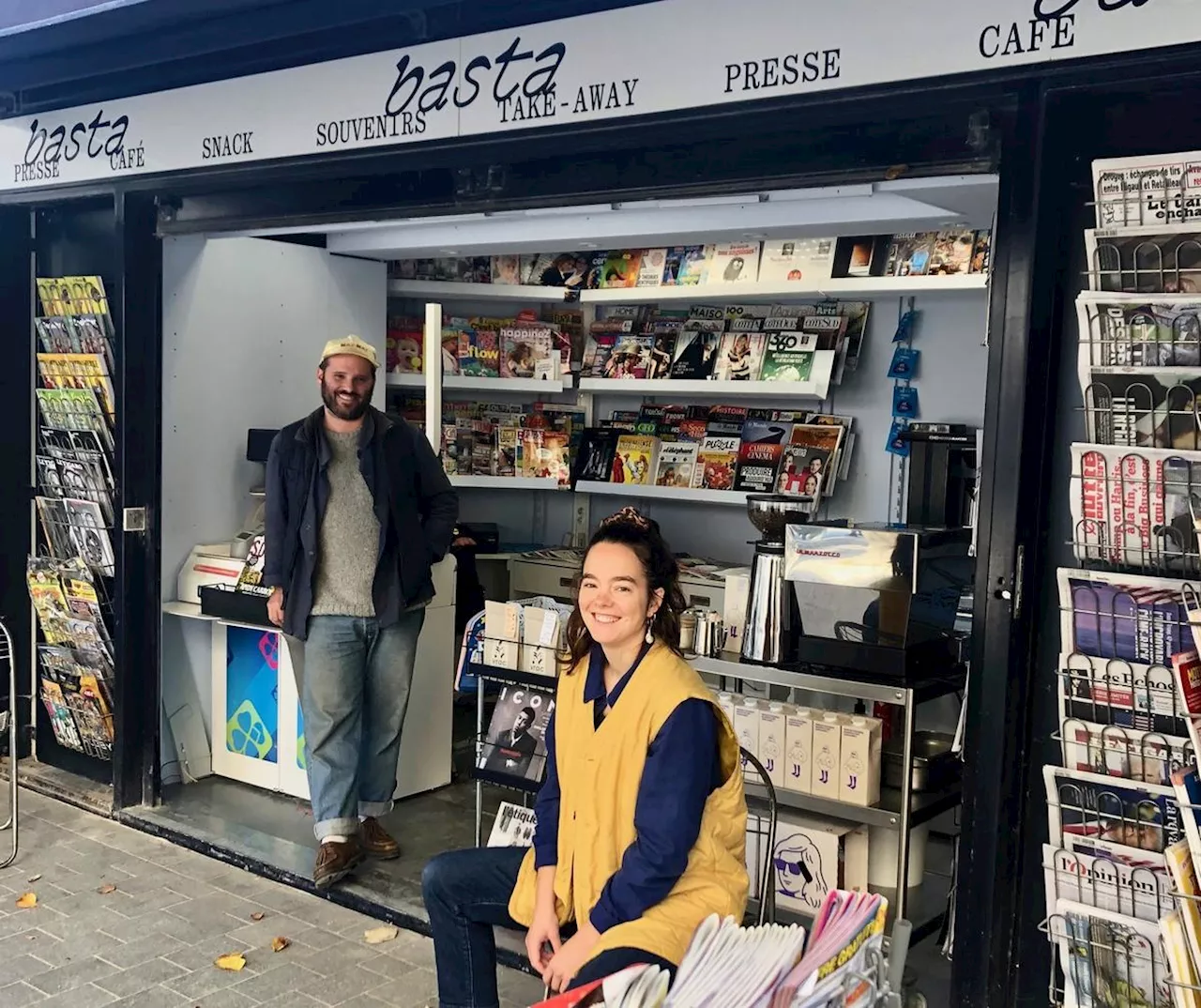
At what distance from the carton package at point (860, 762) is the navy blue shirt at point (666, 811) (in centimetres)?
113

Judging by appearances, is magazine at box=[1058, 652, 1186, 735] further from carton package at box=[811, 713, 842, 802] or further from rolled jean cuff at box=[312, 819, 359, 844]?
rolled jean cuff at box=[312, 819, 359, 844]

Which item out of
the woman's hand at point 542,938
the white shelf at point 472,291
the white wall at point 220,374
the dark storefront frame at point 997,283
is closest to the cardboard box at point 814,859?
the dark storefront frame at point 997,283

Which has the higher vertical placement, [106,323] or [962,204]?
[962,204]

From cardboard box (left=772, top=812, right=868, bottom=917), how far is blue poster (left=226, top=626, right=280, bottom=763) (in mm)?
2414

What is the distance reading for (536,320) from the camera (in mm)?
6578

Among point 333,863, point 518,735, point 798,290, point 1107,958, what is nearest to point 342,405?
point 518,735

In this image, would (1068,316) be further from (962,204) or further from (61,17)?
(61,17)

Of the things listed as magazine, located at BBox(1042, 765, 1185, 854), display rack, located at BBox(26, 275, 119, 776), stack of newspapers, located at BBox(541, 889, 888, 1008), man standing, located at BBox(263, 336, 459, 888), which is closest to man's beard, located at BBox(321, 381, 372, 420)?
man standing, located at BBox(263, 336, 459, 888)

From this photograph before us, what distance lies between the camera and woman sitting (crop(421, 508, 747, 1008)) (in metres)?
2.36

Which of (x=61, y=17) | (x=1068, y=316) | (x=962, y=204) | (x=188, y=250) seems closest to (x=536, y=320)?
(x=188, y=250)

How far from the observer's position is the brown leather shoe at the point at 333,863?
4180 mm

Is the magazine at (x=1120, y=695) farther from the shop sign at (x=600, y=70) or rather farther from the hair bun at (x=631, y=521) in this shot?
→ the shop sign at (x=600, y=70)

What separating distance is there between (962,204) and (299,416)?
3.07 meters

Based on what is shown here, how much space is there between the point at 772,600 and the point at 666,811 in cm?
139
